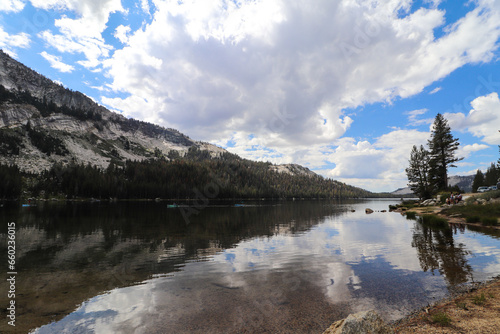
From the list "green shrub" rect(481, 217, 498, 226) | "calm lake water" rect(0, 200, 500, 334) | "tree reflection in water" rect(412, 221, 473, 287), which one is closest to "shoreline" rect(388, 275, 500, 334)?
"calm lake water" rect(0, 200, 500, 334)

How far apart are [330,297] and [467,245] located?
21.6 metres

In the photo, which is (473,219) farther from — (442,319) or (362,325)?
(362,325)

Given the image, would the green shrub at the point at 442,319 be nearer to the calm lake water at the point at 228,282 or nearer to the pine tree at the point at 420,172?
the calm lake water at the point at 228,282

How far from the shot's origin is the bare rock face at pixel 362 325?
6551mm

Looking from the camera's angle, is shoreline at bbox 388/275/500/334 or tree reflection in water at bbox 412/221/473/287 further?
tree reflection in water at bbox 412/221/473/287

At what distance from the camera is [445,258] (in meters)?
19.7

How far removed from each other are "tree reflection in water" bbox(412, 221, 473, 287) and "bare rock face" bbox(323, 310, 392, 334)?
1065cm

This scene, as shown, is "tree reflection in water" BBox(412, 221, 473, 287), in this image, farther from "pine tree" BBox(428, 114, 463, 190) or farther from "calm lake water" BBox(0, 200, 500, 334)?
"pine tree" BBox(428, 114, 463, 190)

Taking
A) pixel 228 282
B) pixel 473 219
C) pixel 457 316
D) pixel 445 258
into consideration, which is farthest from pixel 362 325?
pixel 473 219

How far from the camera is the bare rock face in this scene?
21.5 ft

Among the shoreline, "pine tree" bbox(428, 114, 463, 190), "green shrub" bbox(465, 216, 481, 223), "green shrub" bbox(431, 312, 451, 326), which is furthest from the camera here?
"pine tree" bbox(428, 114, 463, 190)

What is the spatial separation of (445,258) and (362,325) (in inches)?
747

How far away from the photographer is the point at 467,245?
24234 mm

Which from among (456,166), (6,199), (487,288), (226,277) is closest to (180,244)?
(226,277)
